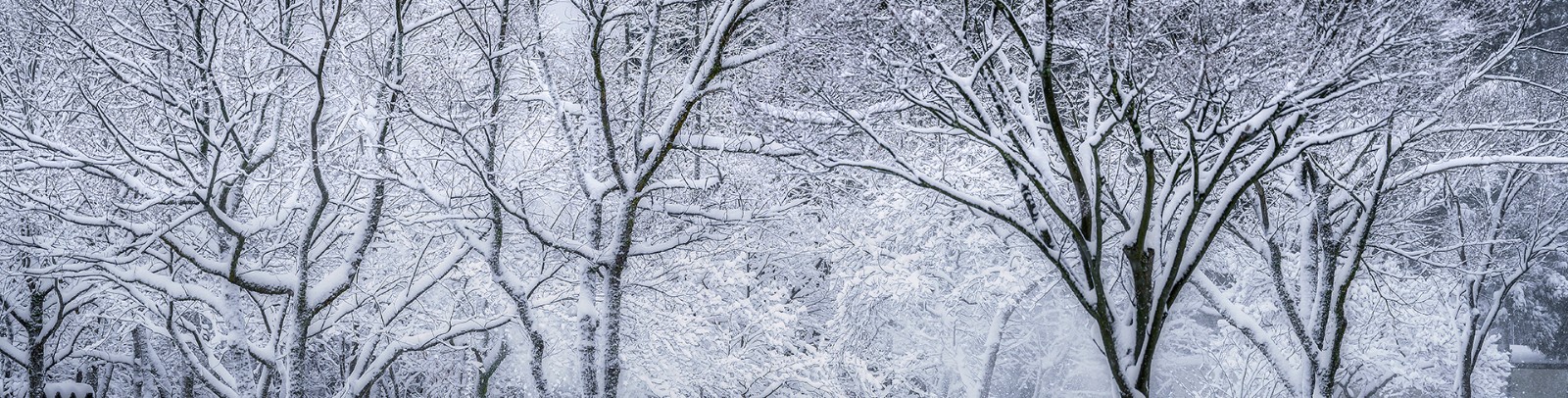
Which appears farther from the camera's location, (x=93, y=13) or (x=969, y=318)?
(x=969, y=318)

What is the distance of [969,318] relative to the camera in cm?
1806

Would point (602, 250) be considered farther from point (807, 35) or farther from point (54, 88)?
point (54, 88)

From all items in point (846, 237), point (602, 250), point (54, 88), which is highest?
point (54, 88)

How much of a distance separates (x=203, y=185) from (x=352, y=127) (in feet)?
10.9

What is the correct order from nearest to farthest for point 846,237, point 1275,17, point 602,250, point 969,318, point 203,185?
point 1275,17
point 203,185
point 602,250
point 846,237
point 969,318

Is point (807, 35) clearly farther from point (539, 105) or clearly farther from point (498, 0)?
point (539, 105)

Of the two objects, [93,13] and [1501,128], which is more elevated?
[93,13]

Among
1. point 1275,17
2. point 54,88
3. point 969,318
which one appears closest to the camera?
point 1275,17

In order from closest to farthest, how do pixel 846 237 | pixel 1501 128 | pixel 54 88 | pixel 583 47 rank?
pixel 1501 128 < pixel 54 88 < pixel 583 47 < pixel 846 237

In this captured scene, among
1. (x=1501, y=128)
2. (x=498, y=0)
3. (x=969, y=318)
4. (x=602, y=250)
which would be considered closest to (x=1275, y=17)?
(x=1501, y=128)

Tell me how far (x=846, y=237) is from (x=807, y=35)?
24.4 ft

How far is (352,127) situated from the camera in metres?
12.3

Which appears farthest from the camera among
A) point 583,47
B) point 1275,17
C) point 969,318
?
point 969,318

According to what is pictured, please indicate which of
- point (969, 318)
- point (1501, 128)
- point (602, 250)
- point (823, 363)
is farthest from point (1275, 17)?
point (969, 318)
